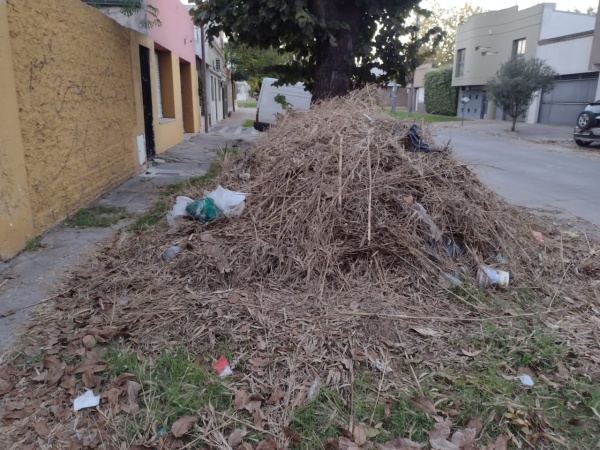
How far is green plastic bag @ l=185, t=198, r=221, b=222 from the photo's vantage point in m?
4.81

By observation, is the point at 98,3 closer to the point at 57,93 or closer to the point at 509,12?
the point at 57,93

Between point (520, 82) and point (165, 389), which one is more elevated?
point (520, 82)

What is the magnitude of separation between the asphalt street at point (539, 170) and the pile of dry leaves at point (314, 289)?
139cm

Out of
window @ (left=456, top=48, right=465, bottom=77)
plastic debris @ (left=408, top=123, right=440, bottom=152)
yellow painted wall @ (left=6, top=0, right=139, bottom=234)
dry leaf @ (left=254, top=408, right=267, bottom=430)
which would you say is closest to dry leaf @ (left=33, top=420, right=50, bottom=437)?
dry leaf @ (left=254, top=408, right=267, bottom=430)

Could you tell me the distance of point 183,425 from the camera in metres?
Result: 2.63

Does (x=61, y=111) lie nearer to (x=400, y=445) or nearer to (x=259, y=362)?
(x=259, y=362)

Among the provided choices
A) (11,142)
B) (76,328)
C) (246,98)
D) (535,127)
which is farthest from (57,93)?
(246,98)

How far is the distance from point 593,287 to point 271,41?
6510 millimetres

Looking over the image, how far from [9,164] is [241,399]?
3.57 meters

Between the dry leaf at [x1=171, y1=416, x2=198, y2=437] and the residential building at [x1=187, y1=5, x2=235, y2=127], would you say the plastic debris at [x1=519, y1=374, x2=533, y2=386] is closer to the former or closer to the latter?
the dry leaf at [x1=171, y1=416, x2=198, y2=437]

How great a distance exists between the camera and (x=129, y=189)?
8.45 metres

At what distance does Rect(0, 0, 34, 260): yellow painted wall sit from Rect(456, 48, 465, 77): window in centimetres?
3652

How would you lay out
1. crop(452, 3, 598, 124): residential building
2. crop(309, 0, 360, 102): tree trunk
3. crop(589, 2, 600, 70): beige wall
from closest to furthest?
crop(309, 0, 360, 102): tree trunk, crop(589, 2, 600, 70): beige wall, crop(452, 3, 598, 124): residential building

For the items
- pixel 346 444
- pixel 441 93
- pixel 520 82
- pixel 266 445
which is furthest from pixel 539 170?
pixel 441 93
